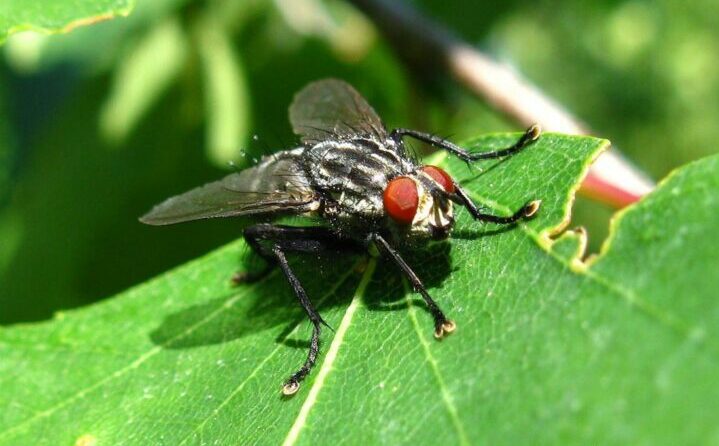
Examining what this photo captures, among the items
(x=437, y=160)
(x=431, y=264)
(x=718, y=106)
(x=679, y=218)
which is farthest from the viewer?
(x=718, y=106)

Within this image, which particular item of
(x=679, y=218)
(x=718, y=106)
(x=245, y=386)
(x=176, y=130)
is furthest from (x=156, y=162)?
(x=718, y=106)

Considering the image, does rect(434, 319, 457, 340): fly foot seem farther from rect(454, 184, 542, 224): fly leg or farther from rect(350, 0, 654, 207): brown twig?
rect(350, 0, 654, 207): brown twig

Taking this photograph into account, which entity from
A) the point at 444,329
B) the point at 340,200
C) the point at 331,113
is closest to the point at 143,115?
the point at 331,113

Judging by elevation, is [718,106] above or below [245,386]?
above

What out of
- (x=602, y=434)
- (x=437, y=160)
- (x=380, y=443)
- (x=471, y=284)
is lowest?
(x=380, y=443)

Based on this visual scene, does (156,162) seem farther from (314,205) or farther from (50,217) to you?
(314,205)

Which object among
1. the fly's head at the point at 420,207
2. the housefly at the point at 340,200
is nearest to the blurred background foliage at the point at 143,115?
the housefly at the point at 340,200
